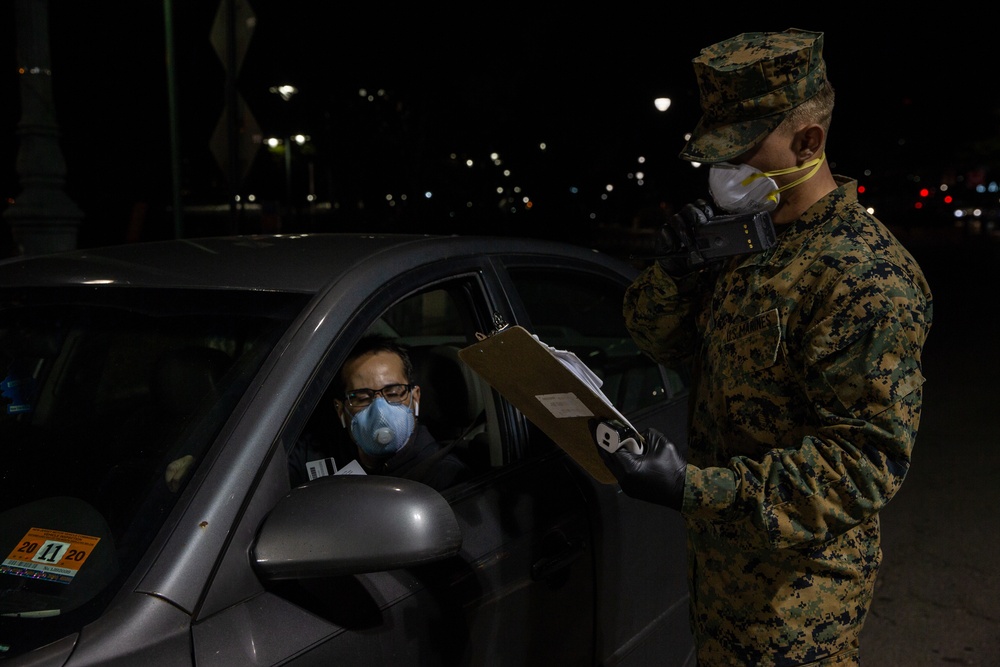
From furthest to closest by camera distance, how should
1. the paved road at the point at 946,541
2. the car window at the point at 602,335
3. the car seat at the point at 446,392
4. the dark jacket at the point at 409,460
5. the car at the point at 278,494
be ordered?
the paved road at the point at 946,541
the car window at the point at 602,335
the car seat at the point at 446,392
the dark jacket at the point at 409,460
the car at the point at 278,494

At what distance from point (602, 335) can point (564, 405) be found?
1.71 metres

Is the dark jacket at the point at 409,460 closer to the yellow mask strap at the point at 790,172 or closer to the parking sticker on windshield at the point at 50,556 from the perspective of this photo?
the parking sticker on windshield at the point at 50,556

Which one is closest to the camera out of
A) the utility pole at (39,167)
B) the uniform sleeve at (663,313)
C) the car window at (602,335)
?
the uniform sleeve at (663,313)

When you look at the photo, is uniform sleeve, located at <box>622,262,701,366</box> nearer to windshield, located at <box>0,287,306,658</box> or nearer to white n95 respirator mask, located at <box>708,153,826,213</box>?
white n95 respirator mask, located at <box>708,153,826,213</box>

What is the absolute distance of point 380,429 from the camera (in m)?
2.44

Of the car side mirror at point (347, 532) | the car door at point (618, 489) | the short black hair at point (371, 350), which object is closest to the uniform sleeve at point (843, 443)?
the car side mirror at point (347, 532)

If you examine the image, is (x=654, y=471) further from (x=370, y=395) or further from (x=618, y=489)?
(x=370, y=395)

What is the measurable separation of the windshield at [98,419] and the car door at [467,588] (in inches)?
7.4

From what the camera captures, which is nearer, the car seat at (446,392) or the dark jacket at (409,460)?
the dark jacket at (409,460)

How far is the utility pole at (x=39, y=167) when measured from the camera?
7.53m

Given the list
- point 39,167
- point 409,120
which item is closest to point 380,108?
point 409,120

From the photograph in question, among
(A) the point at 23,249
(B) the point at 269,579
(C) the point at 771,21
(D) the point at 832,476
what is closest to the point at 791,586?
(D) the point at 832,476

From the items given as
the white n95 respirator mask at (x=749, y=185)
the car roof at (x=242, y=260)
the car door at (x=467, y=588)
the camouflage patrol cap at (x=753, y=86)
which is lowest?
the car door at (x=467, y=588)

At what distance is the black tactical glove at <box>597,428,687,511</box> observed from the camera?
174 centimetres
